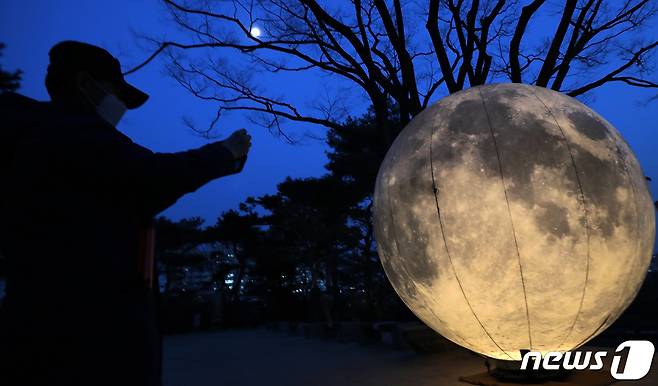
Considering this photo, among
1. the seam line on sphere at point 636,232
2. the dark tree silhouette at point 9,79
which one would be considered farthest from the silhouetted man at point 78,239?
the dark tree silhouette at point 9,79

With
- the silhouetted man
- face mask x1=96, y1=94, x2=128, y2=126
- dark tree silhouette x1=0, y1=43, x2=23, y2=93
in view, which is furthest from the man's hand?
dark tree silhouette x1=0, y1=43, x2=23, y2=93

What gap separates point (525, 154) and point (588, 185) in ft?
1.40

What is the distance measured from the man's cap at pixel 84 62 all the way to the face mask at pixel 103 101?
0.11ft

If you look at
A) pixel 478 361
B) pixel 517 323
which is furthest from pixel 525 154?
pixel 478 361

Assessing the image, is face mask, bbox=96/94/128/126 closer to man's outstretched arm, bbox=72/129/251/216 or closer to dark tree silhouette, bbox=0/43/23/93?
man's outstretched arm, bbox=72/129/251/216

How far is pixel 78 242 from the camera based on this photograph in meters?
1.13

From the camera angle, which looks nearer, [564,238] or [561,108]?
[564,238]

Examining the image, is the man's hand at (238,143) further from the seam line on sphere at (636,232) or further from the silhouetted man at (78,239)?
the seam line on sphere at (636,232)

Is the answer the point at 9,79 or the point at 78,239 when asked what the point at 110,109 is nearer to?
the point at 78,239

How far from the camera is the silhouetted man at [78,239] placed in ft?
3.43

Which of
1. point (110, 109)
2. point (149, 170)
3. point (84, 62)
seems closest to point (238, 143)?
point (149, 170)

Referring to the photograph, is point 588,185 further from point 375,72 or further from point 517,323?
point 375,72

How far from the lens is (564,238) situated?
8.54 feet

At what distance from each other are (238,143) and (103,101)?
1.61ft
